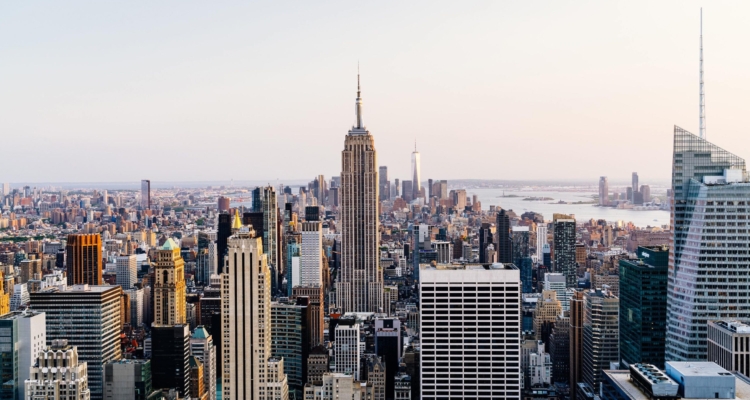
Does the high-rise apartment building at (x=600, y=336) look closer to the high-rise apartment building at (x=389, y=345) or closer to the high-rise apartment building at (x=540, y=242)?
the high-rise apartment building at (x=389, y=345)

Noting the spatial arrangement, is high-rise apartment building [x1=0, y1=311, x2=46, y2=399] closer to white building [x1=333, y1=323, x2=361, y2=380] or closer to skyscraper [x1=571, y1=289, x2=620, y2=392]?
white building [x1=333, y1=323, x2=361, y2=380]

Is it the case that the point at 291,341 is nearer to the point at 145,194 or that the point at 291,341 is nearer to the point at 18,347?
the point at 18,347

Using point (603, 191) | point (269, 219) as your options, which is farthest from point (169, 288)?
point (603, 191)

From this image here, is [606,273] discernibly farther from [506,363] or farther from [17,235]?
[17,235]

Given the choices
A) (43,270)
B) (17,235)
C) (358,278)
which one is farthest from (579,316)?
(17,235)

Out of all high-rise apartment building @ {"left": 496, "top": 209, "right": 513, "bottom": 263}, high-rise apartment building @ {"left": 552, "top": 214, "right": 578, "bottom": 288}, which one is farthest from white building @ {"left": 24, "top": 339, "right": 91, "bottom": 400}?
high-rise apartment building @ {"left": 496, "top": 209, "right": 513, "bottom": 263}
